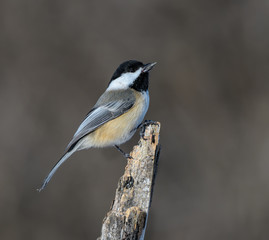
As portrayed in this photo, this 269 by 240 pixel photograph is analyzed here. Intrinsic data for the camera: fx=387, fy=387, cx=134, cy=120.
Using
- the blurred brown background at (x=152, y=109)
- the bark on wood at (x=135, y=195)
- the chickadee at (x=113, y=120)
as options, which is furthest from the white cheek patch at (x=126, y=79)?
the blurred brown background at (x=152, y=109)

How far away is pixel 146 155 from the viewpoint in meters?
2.47

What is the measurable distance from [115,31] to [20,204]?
2.62m

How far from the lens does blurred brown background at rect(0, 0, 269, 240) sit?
15.2 feet

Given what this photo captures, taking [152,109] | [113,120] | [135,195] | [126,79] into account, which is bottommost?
[135,195]

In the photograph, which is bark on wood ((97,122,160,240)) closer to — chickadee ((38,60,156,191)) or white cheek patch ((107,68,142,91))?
chickadee ((38,60,156,191))

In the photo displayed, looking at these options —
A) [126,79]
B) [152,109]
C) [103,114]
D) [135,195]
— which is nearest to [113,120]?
[103,114]

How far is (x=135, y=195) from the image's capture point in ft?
7.50

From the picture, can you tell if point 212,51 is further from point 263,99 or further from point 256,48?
point 263,99

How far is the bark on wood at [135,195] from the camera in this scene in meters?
2.09

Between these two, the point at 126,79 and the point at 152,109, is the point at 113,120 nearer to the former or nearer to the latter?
the point at 126,79

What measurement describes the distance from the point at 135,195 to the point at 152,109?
284cm

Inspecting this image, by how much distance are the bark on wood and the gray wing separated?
31.3 inches

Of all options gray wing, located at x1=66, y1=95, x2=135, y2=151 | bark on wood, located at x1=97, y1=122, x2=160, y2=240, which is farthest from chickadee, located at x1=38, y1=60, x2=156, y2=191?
bark on wood, located at x1=97, y1=122, x2=160, y2=240

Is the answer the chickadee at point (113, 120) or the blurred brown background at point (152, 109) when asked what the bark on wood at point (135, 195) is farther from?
the blurred brown background at point (152, 109)
